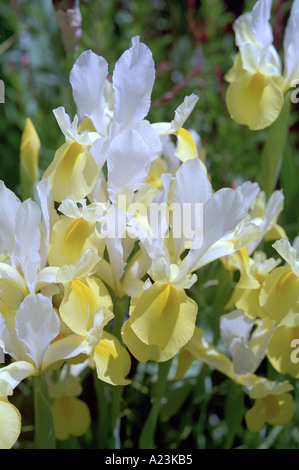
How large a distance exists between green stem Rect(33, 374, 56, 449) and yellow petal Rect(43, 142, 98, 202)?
22 cm

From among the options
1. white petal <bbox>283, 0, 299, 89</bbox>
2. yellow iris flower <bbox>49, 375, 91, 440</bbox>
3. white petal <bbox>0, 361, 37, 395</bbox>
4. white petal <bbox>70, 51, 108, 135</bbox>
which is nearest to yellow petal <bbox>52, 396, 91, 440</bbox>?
yellow iris flower <bbox>49, 375, 91, 440</bbox>

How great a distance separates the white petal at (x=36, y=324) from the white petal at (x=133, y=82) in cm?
25

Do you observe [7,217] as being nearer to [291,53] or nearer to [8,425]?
[8,425]

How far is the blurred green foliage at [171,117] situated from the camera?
0.95 m

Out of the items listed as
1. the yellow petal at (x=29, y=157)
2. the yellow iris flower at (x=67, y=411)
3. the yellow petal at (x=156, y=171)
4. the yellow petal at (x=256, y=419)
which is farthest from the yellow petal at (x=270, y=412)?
the yellow petal at (x=29, y=157)

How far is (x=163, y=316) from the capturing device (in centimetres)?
65

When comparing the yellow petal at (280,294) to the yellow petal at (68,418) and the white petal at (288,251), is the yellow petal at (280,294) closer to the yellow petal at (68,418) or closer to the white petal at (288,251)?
the white petal at (288,251)

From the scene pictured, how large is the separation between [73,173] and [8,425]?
0.28m

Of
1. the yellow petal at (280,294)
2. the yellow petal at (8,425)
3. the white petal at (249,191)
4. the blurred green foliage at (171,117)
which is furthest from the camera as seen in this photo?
the blurred green foliage at (171,117)

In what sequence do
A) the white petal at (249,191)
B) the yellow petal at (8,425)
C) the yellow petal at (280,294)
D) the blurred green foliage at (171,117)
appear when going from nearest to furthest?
the yellow petal at (8,425)
the yellow petal at (280,294)
the white petal at (249,191)
the blurred green foliage at (171,117)

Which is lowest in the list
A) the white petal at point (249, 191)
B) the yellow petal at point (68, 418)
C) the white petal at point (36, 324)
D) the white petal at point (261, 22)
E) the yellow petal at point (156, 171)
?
the yellow petal at point (68, 418)
